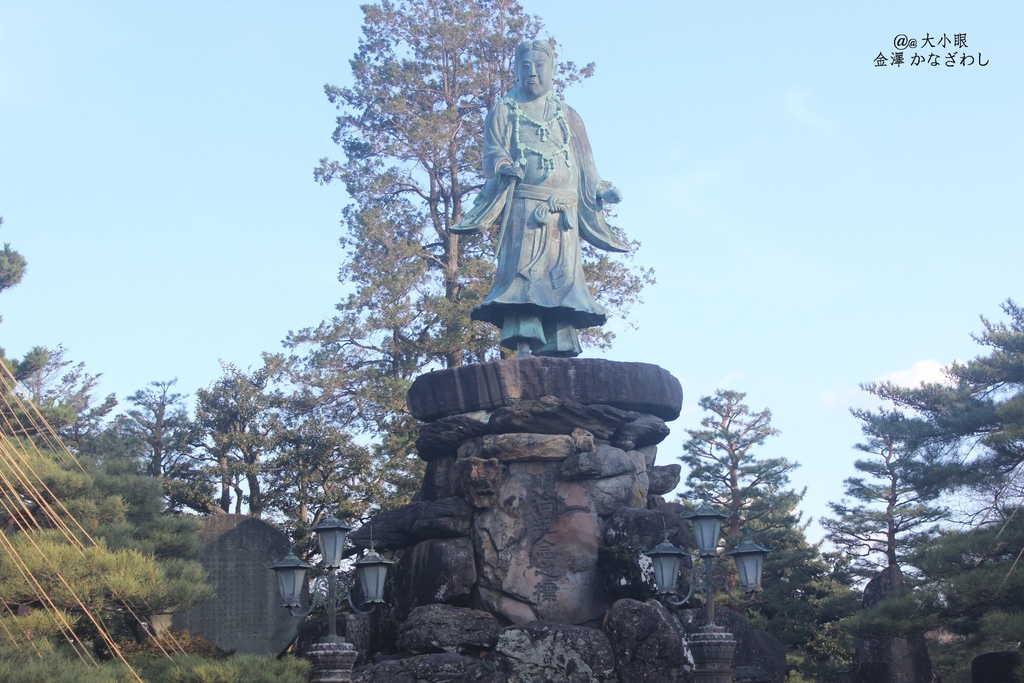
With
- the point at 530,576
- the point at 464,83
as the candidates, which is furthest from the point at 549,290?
the point at 464,83

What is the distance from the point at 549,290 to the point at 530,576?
10.7ft

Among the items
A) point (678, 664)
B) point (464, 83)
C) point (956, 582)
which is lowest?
point (678, 664)

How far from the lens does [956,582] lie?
1096 centimetres

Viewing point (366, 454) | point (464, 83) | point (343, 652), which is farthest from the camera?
point (464, 83)

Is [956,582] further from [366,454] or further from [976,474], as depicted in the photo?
[366,454]

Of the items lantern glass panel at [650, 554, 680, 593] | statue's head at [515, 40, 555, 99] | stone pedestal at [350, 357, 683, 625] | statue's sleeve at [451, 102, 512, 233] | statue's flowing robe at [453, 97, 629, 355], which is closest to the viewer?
lantern glass panel at [650, 554, 680, 593]

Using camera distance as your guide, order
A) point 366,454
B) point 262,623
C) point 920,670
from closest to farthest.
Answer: point 920,670 < point 262,623 < point 366,454

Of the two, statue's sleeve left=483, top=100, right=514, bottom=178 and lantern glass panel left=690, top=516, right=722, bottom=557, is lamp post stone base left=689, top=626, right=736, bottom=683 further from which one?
statue's sleeve left=483, top=100, right=514, bottom=178

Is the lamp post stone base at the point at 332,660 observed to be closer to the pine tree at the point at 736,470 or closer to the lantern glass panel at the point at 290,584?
the lantern glass panel at the point at 290,584

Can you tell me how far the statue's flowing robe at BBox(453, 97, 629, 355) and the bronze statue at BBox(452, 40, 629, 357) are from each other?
1 centimetres

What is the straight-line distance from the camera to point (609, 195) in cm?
1359

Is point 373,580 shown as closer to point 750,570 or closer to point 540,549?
point 750,570

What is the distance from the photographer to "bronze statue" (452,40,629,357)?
1320 centimetres

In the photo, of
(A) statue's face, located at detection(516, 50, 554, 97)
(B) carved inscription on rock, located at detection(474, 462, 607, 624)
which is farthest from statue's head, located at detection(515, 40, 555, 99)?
(B) carved inscription on rock, located at detection(474, 462, 607, 624)
